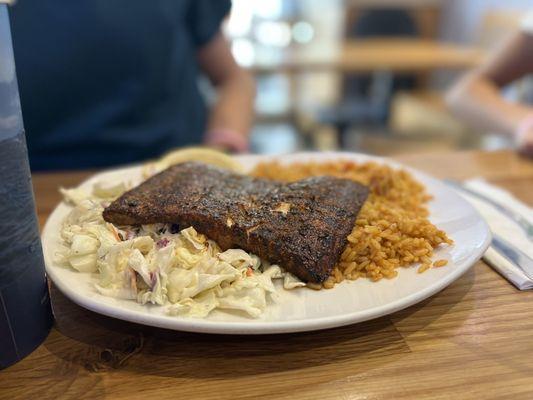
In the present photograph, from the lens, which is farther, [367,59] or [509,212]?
[367,59]

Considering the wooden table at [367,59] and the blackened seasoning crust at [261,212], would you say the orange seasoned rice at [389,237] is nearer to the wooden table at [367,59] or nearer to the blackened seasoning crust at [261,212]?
the blackened seasoning crust at [261,212]

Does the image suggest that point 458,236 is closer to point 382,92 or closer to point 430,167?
point 430,167

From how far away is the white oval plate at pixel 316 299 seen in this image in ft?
1.88

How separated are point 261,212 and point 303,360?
24 centimetres

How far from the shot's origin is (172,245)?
67 centimetres

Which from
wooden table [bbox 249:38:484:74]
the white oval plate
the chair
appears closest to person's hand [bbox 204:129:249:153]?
the white oval plate

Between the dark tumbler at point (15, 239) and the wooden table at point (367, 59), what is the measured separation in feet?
7.60

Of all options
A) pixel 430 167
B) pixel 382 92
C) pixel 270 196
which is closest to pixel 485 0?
pixel 382 92

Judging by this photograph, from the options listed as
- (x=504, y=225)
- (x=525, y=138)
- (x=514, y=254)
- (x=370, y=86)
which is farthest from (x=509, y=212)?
(x=370, y=86)

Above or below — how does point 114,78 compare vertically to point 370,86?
above

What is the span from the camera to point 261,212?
2.43 ft

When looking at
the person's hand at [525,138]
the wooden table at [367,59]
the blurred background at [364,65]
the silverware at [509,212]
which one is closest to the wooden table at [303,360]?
the silverware at [509,212]

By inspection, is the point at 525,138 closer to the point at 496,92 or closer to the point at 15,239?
the point at 496,92

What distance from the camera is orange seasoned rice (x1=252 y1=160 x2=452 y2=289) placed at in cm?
70
